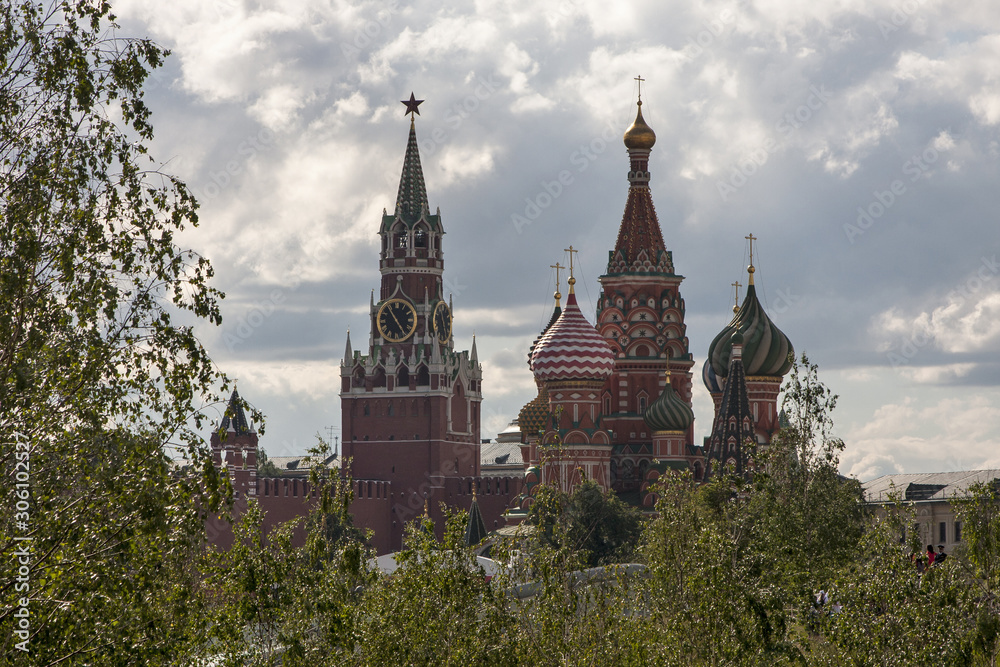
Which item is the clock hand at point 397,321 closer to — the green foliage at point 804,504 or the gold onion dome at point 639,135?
the gold onion dome at point 639,135

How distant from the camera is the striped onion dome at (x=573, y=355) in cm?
5934

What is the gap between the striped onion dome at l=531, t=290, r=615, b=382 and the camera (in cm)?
5934

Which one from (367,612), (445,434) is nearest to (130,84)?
(367,612)

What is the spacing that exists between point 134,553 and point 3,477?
1332mm

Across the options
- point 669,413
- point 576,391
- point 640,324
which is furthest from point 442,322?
point 669,413

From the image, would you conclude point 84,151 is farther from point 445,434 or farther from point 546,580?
point 445,434

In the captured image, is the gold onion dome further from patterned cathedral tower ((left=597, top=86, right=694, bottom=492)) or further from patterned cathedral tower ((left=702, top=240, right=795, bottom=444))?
patterned cathedral tower ((left=702, top=240, right=795, bottom=444))

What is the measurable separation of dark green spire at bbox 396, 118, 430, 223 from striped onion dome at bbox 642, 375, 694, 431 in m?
27.4

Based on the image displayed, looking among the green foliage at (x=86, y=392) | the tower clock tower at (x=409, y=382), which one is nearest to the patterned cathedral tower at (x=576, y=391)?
the tower clock tower at (x=409, y=382)

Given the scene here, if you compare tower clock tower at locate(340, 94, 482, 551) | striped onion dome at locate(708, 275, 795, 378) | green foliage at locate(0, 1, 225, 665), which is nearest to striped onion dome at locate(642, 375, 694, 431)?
striped onion dome at locate(708, 275, 795, 378)

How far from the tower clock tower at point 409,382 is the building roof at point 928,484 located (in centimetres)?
2848

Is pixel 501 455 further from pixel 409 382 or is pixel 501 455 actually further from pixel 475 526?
pixel 475 526

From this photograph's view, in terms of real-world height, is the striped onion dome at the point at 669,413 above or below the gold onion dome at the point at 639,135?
below

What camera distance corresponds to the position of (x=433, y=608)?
16891 millimetres
